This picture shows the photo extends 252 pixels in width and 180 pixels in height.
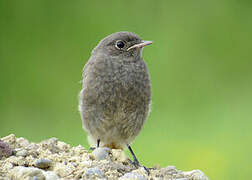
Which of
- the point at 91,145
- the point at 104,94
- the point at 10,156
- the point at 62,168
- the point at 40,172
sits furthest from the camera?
the point at 91,145

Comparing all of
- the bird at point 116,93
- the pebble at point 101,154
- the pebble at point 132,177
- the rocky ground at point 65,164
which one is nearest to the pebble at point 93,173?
the rocky ground at point 65,164

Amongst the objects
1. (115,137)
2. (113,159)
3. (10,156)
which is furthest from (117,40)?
(10,156)

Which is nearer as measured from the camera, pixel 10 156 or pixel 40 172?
pixel 40 172

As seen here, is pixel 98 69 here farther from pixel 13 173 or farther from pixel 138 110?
pixel 13 173

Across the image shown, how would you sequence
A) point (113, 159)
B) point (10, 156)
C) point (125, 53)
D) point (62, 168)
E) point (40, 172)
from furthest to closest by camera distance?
point (125, 53) < point (113, 159) < point (10, 156) < point (62, 168) < point (40, 172)

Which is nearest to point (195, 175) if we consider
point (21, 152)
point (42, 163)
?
point (42, 163)

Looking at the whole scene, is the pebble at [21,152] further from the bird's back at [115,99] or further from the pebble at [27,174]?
the bird's back at [115,99]
